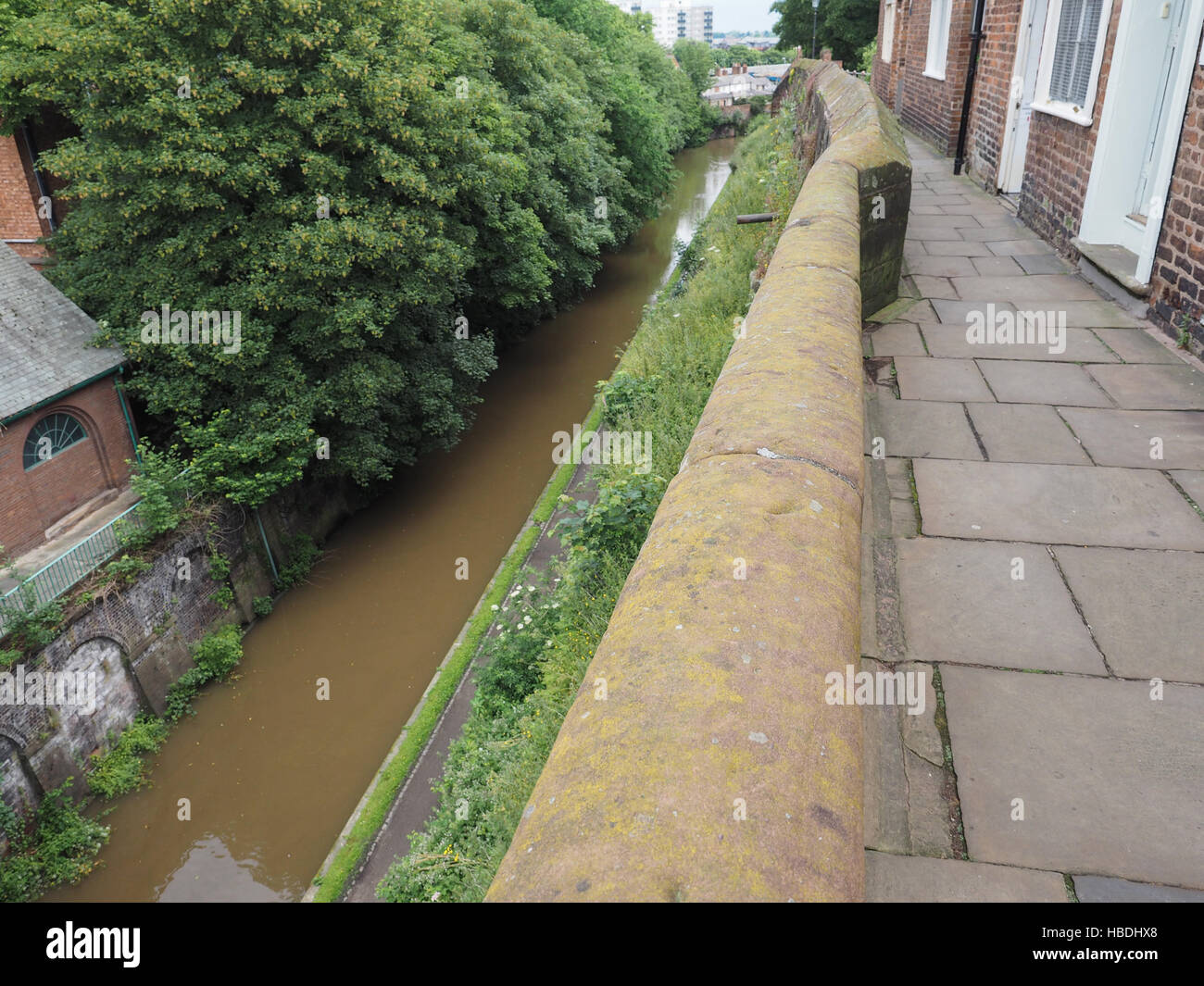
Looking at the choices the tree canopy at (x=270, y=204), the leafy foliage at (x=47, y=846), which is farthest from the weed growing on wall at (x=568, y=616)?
the leafy foliage at (x=47, y=846)

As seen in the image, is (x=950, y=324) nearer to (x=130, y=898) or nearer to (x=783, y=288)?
(x=783, y=288)

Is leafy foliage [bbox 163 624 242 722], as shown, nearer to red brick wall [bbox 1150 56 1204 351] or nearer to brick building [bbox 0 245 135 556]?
brick building [bbox 0 245 135 556]

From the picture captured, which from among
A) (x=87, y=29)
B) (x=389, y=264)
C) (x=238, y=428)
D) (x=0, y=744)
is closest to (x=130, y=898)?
(x=0, y=744)

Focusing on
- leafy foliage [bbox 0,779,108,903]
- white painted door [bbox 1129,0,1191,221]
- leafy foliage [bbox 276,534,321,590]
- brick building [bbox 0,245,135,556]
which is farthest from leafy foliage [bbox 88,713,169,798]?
white painted door [bbox 1129,0,1191,221]

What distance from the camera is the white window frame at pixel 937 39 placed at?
14.3 meters

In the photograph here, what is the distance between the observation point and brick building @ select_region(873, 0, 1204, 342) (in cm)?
529

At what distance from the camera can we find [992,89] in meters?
10.9

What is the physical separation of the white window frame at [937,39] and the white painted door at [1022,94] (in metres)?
4.56

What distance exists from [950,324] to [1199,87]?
1903 millimetres

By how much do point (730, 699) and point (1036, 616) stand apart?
6.08ft

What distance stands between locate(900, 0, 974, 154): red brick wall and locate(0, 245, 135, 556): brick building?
544 inches

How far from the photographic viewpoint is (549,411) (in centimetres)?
1986

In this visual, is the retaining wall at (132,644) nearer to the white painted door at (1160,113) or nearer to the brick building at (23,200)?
the brick building at (23,200)

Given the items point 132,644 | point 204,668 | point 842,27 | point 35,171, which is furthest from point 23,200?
point 842,27
